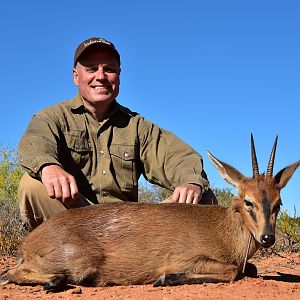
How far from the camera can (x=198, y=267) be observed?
612cm

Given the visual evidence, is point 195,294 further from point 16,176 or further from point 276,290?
point 16,176

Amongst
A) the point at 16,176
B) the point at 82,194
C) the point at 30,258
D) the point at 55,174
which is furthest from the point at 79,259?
the point at 16,176

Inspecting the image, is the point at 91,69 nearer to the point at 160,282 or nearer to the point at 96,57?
the point at 96,57

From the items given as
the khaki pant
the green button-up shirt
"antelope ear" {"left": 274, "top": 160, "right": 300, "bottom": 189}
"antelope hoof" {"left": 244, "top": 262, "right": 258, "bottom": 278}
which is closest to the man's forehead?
the green button-up shirt

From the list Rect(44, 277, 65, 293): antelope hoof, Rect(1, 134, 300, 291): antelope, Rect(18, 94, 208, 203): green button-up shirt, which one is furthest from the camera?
Rect(18, 94, 208, 203): green button-up shirt

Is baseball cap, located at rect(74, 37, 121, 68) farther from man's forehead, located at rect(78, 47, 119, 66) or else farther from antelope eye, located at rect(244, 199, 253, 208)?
antelope eye, located at rect(244, 199, 253, 208)

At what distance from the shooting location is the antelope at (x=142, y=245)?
19.8 feet

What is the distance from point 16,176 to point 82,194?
434 cm

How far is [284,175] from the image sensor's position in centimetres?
678

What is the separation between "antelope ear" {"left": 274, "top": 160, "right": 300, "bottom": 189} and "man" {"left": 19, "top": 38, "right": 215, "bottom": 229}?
3.38ft

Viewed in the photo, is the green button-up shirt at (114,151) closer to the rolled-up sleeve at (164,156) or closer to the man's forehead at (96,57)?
the rolled-up sleeve at (164,156)

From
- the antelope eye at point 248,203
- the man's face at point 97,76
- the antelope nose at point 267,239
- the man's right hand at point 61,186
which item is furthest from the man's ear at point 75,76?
the antelope nose at point 267,239

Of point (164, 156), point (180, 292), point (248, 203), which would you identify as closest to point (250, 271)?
point (248, 203)

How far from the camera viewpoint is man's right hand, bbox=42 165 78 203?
6.25 meters
